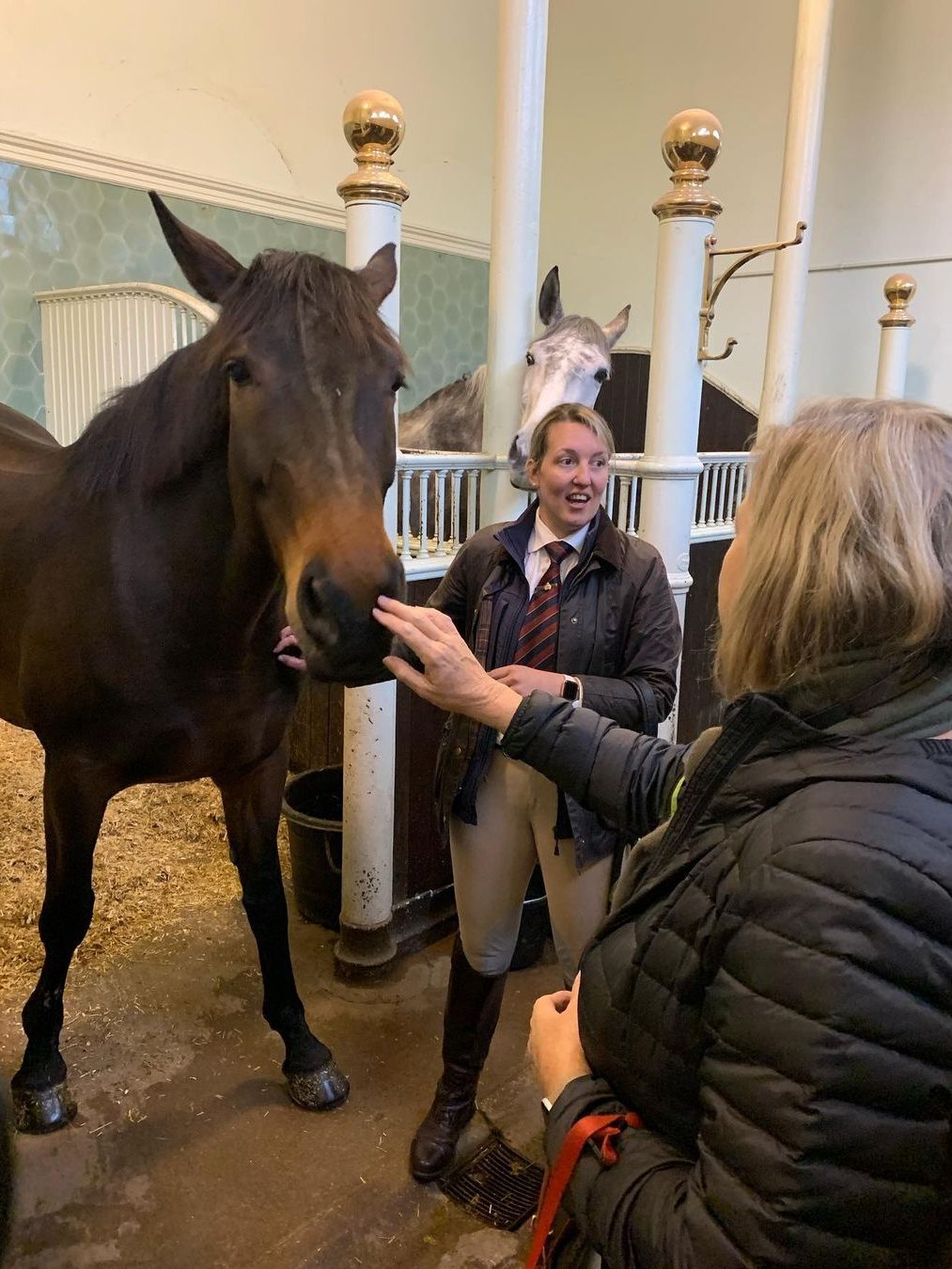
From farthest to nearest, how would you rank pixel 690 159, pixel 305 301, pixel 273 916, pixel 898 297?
pixel 898 297 < pixel 690 159 < pixel 273 916 < pixel 305 301

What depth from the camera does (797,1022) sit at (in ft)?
1.63

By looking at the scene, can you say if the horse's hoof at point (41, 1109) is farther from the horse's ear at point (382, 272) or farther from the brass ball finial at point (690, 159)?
the brass ball finial at point (690, 159)

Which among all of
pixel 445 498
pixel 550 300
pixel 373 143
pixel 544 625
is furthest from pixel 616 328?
pixel 544 625

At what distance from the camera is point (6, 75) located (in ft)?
11.1

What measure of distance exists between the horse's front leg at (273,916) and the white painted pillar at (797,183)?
2430mm

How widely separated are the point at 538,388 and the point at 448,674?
46.7 inches

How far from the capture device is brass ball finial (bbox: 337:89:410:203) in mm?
1554

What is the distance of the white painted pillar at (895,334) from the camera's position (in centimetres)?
355

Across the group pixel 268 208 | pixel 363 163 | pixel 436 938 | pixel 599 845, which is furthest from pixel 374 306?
pixel 268 208

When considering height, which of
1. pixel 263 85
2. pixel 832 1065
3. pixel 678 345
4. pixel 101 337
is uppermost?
pixel 263 85

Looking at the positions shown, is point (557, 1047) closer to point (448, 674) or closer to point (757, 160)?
point (448, 674)

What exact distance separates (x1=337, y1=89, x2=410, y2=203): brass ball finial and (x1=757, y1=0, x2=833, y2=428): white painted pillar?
200 cm

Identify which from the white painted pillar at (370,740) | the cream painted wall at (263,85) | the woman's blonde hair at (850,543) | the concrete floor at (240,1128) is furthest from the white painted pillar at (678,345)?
the cream painted wall at (263,85)

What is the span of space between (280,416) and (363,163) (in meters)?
0.84
